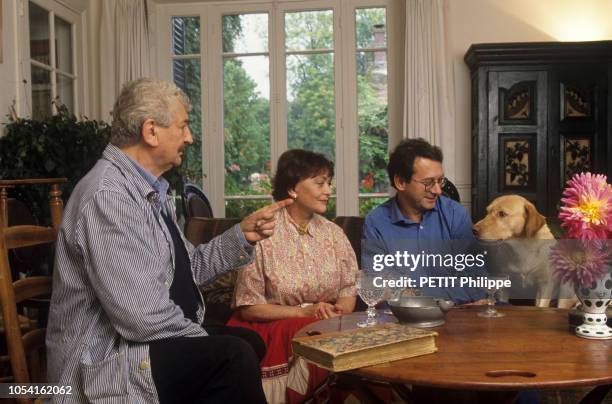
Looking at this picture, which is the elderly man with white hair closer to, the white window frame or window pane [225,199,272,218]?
the white window frame

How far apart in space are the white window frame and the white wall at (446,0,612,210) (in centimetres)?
301

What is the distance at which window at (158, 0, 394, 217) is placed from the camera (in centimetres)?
525

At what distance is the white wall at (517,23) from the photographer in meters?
5.02

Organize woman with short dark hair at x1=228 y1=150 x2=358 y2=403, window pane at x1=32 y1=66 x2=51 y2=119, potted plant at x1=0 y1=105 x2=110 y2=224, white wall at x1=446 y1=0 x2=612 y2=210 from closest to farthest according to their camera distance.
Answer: woman with short dark hair at x1=228 y1=150 x2=358 y2=403 < potted plant at x1=0 y1=105 x2=110 y2=224 < window pane at x1=32 y1=66 x2=51 y2=119 < white wall at x1=446 y1=0 x2=612 y2=210

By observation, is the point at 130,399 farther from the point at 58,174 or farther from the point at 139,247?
the point at 58,174

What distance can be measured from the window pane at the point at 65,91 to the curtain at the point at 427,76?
267cm

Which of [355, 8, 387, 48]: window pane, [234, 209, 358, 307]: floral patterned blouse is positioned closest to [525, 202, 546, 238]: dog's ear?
[234, 209, 358, 307]: floral patterned blouse

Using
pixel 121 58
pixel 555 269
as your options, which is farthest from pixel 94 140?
pixel 555 269

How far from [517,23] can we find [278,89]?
2.00 metres

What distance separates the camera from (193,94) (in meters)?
5.46

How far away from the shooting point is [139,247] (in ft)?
4.57

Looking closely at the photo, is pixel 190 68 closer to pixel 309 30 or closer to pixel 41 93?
pixel 309 30

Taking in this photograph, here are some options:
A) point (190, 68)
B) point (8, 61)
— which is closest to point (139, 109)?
point (8, 61)

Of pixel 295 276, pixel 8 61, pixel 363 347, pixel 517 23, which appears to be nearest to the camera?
pixel 363 347
